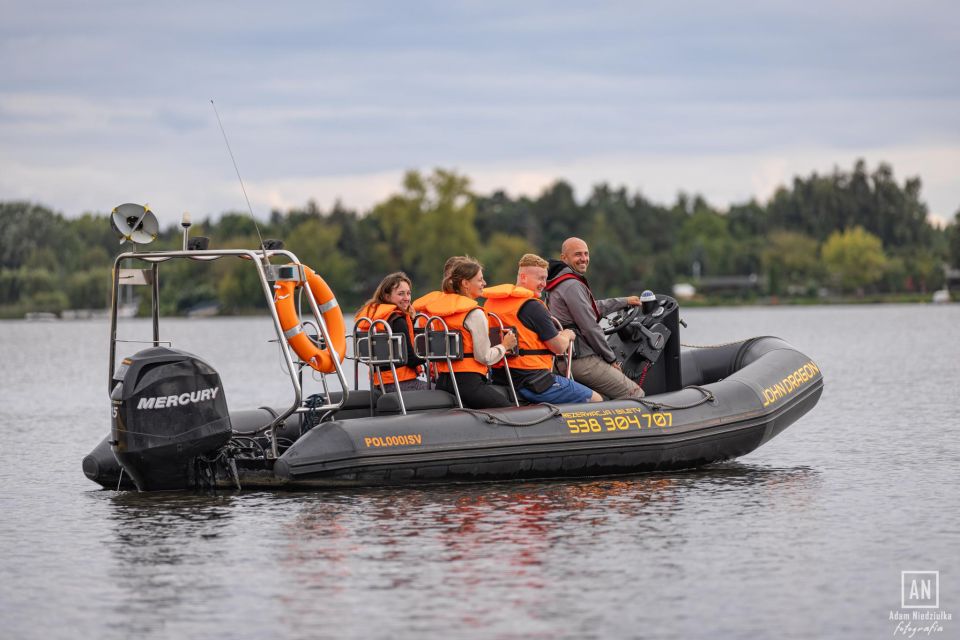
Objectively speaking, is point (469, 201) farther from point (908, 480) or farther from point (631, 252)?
point (908, 480)

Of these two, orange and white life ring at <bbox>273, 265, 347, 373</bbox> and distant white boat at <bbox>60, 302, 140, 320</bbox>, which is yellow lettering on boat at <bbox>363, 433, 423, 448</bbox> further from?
distant white boat at <bbox>60, 302, 140, 320</bbox>

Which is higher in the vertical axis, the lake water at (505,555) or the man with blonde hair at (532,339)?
the man with blonde hair at (532,339)

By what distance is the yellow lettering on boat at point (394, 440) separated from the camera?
9344mm

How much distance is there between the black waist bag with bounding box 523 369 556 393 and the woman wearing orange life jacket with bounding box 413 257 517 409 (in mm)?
238

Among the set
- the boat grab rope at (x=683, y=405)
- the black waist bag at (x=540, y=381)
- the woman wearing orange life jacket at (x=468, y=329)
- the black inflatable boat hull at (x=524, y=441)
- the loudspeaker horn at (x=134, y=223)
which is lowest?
the black inflatable boat hull at (x=524, y=441)

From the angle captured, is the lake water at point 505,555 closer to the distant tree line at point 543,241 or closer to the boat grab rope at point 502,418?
the boat grab rope at point 502,418

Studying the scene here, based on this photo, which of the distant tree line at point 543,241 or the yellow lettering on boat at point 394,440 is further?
the distant tree line at point 543,241

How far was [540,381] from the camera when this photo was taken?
10125 millimetres

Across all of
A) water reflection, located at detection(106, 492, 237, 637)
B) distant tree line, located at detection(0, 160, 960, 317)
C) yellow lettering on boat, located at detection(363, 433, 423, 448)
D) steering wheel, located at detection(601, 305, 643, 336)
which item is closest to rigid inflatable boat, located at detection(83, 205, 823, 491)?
yellow lettering on boat, located at detection(363, 433, 423, 448)

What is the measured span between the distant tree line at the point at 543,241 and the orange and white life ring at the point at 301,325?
7287 centimetres

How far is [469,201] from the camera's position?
94812mm

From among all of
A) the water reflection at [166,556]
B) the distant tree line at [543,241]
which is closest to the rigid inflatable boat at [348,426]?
the water reflection at [166,556]

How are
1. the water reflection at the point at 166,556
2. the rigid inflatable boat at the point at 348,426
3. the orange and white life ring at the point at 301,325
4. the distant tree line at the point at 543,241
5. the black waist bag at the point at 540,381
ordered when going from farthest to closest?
the distant tree line at the point at 543,241 < the black waist bag at the point at 540,381 < the orange and white life ring at the point at 301,325 < the rigid inflatable boat at the point at 348,426 < the water reflection at the point at 166,556

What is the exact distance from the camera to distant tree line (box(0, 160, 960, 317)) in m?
92.3
